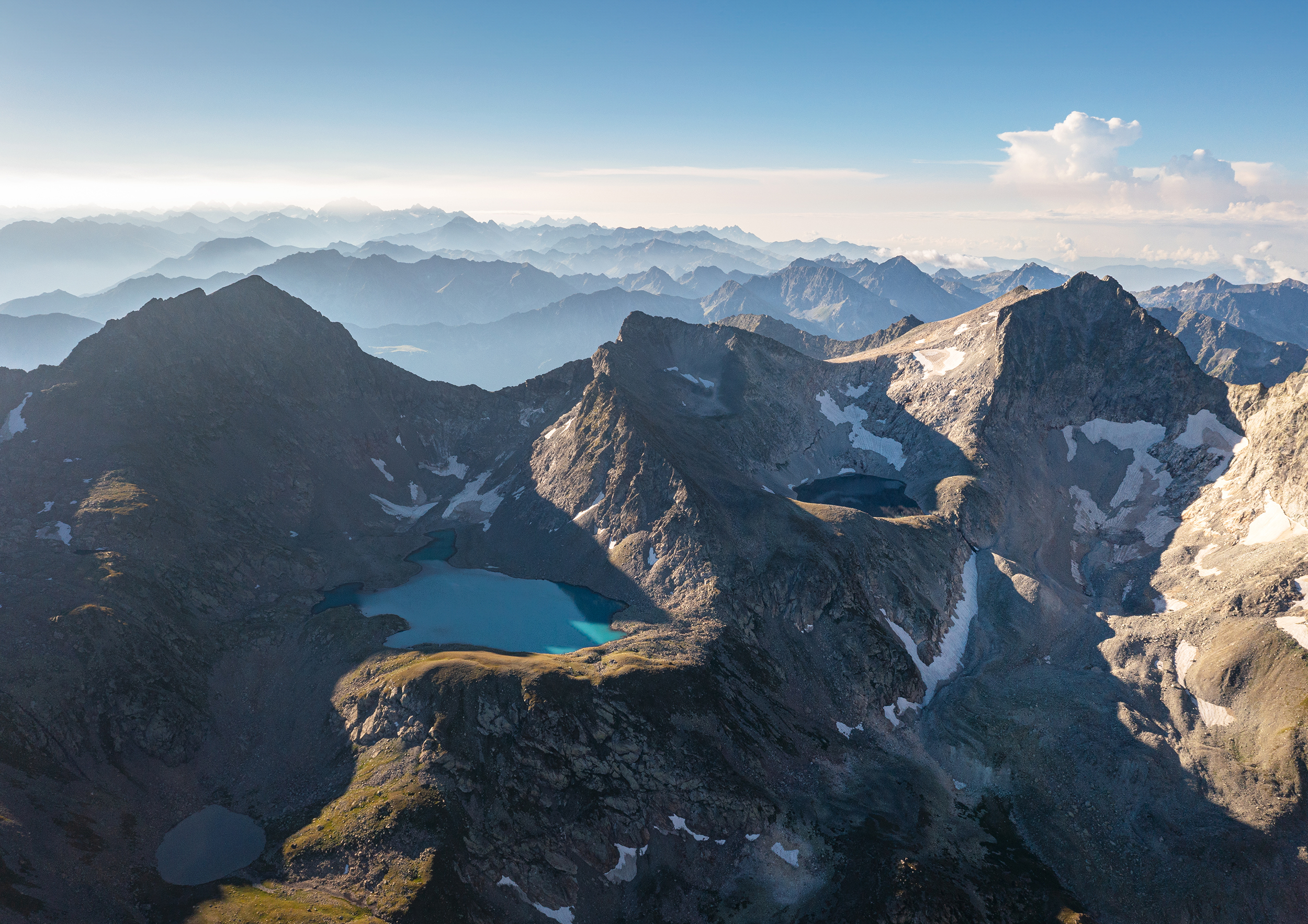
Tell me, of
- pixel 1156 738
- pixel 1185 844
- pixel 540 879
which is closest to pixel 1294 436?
pixel 1156 738

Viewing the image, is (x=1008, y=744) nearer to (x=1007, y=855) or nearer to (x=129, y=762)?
(x=1007, y=855)

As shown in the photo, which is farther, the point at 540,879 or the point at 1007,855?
the point at 1007,855

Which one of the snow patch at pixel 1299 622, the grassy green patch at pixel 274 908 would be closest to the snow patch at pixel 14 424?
the grassy green patch at pixel 274 908

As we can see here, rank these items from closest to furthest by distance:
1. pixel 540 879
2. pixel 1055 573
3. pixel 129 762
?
pixel 540 879
pixel 129 762
pixel 1055 573

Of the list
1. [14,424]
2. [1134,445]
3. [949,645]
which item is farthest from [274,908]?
[1134,445]

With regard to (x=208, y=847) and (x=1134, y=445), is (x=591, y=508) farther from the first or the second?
(x=1134, y=445)

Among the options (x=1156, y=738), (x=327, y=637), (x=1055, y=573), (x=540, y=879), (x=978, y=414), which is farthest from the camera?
(x=978, y=414)

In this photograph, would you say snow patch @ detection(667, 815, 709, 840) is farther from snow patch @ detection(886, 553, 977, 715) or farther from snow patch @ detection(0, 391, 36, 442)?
snow patch @ detection(0, 391, 36, 442)
